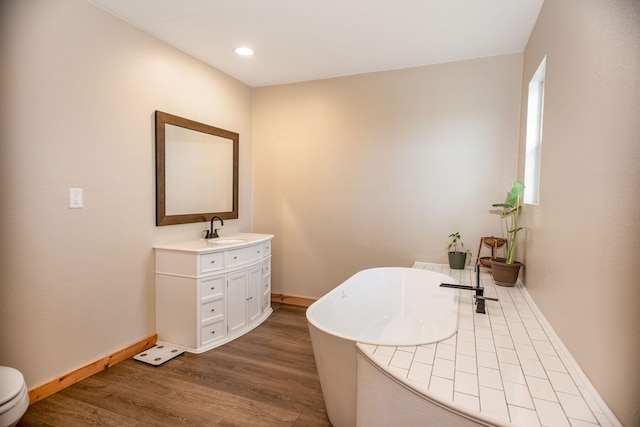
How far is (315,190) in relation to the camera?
374 cm

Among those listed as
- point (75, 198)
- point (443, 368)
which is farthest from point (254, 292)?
point (443, 368)

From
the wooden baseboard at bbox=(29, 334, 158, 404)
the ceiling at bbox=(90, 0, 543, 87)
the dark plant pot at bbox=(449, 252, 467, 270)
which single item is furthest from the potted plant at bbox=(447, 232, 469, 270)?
the wooden baseboard at bbox=(29, 334, 158, 404)

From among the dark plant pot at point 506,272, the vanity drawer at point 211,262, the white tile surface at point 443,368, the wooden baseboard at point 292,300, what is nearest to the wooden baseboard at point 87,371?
the vanity drawer at point 211,262

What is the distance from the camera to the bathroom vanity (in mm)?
2656

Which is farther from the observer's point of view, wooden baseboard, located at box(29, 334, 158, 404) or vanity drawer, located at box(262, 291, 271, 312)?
vanity drawer, located at box(262, 291, 271, 312)

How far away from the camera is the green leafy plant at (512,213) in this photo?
2520 mm

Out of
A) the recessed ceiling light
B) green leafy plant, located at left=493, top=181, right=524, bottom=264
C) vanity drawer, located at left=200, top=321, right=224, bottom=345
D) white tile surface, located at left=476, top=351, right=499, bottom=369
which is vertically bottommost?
vanity drawer, located at left=200, top=321, right=224, bottom=345

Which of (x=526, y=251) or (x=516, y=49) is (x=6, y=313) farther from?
(x=516, y=49)

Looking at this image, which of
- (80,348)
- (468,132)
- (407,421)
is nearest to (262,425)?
(407,421)

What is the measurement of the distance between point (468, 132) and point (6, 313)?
364cm

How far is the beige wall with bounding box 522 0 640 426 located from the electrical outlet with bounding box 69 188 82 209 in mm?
2744

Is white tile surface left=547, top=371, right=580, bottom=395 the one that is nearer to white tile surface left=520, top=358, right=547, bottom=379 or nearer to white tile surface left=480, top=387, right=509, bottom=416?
white tile surface left=520, top=358, right=547, bottom=379

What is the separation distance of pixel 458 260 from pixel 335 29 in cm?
222

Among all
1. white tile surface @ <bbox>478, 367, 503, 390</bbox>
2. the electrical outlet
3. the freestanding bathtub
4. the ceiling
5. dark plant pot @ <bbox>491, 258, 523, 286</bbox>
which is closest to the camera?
white tile surface @ <bbox>478, 367, 503, 390</bbox>
